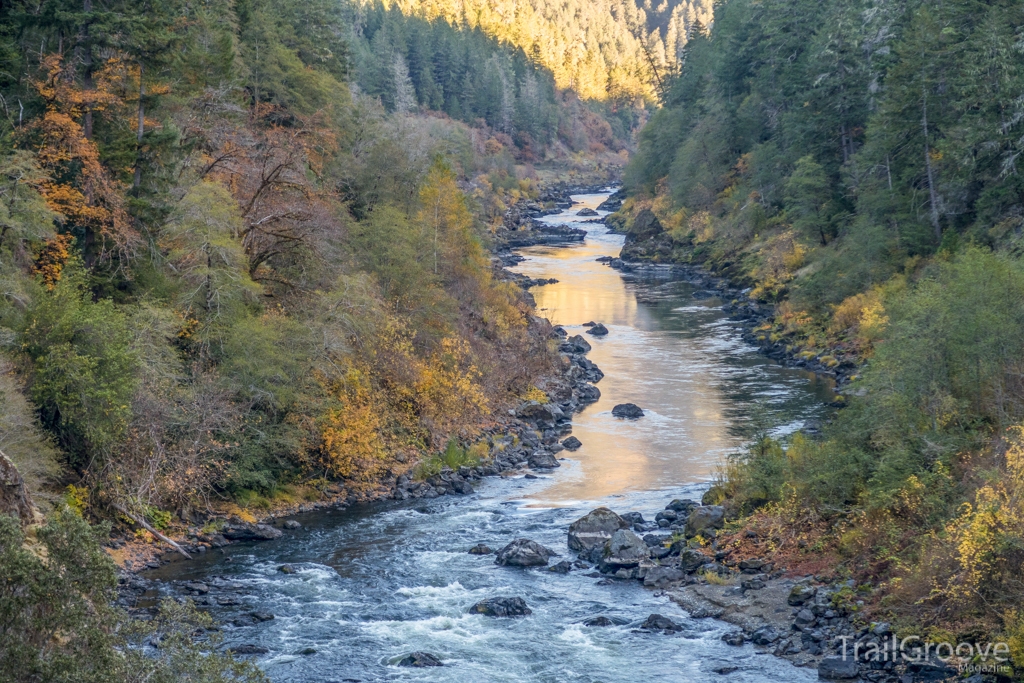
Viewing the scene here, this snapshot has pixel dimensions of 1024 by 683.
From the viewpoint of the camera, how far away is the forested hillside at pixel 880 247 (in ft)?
76.9

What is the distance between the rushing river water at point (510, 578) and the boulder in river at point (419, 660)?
0.32m

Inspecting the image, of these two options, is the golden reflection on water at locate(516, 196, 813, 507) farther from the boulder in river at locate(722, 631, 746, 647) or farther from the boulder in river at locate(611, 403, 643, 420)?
the boulder in river at locate(722, 631, 746, 647)

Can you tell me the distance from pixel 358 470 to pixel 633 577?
464 inches

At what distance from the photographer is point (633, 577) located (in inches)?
1038

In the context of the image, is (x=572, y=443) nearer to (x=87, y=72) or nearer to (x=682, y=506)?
(x=682, y=506)

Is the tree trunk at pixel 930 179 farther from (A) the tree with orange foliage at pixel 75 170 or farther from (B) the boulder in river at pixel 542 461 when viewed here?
(A) the tree with orange foliage at pixel 75 170

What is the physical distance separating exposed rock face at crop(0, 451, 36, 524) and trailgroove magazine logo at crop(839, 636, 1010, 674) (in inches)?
618

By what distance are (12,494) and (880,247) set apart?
45.3 metres

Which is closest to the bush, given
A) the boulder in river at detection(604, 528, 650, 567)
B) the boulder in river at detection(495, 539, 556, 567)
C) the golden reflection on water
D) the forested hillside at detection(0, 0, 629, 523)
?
the forested hillside at detection(0, 0, 629, 523)

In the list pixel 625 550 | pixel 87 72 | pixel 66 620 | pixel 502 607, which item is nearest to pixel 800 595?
pixel 625 550

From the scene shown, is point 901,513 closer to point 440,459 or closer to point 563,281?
point 440,459

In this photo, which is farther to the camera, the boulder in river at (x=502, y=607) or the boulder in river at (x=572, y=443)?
the boulder in river at (x=572, y=443)

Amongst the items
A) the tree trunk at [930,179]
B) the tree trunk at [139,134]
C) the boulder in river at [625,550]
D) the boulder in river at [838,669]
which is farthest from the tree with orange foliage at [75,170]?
the tree trunk at [930,179]

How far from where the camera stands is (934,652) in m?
20.3
